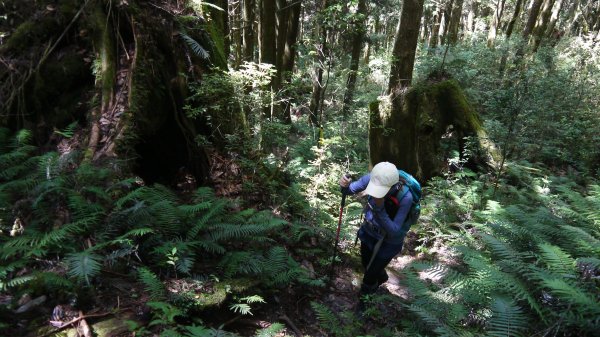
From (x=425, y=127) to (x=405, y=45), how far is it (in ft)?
7.04

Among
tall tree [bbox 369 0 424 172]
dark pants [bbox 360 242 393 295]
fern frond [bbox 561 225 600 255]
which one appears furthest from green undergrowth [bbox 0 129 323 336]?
tall tree [bbox 369 0 424 172]

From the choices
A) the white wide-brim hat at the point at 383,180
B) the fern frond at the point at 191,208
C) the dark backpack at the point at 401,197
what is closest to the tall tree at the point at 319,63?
the dark backpack at the point at 401,197

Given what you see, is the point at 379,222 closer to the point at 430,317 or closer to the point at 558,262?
the point at 430,317

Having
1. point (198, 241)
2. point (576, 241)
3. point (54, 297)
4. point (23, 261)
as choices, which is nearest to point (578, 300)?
point (576, 241)

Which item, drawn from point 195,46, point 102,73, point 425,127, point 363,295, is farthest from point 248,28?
point 363,295

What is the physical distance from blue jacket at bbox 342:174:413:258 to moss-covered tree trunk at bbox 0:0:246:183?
273 centimetres

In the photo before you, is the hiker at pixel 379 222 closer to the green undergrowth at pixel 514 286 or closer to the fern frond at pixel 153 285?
the green undergrowth at pixel 514 286

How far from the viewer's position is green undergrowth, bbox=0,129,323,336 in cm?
310

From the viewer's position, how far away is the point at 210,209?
446cm

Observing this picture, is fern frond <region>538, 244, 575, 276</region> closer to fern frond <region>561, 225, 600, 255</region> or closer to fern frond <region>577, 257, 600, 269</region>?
fern frond <region>577, 257, 600, 269</region>

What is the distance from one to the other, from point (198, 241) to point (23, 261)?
1.49m

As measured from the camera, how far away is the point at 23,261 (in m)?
3.14

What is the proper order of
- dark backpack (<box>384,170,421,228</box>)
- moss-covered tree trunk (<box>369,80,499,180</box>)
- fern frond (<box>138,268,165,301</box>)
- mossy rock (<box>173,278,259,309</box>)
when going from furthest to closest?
1. moss-covered tree trunk (<box>369,80,499,180</box>)
2. dark backpack (<box>384,170,421,228</box>)
3. mossy rock (<box>173,278,259,309</box>)
4. fern frond (<box>138,268,165,301</box>)

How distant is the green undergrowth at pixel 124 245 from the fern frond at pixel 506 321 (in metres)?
1.76
